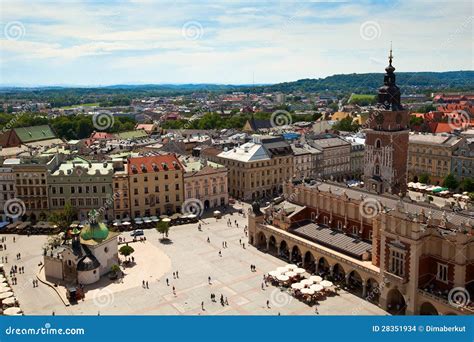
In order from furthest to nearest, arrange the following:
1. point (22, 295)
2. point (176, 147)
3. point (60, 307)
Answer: point (176, 147) → point (22, 295) → point (60, 307)

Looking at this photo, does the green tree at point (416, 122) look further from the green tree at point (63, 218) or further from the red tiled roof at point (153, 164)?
the green tree at point (63, 218)

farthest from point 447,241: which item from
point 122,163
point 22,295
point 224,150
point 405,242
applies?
point 224,150

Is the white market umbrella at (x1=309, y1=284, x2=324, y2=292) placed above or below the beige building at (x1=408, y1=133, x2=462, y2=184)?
below

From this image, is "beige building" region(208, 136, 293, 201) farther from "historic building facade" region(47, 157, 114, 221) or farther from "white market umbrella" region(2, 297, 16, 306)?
"white market umbrella" region(2, 297, 16, 306)

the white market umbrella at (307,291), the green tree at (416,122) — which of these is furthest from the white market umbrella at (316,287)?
the green tree at (416,122)

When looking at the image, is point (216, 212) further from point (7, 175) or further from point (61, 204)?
point (7, 175)

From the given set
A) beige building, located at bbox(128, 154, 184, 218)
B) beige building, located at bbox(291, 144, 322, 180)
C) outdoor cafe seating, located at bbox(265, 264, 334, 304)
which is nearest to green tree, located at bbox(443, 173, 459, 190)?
beige building, located at bbox(291, 144, 322, 180)

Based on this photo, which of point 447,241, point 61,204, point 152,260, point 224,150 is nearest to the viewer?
point 447,241
